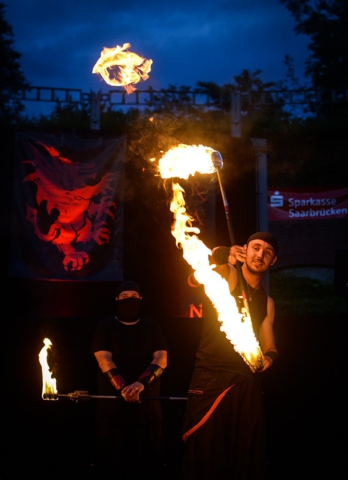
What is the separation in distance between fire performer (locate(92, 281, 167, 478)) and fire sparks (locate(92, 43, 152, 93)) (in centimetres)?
198

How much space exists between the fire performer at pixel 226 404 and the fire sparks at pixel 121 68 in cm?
247

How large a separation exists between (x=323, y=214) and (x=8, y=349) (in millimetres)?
7705

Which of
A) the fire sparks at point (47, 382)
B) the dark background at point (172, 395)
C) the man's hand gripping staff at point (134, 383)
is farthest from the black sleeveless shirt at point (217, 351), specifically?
the dark background at point (172, 395)

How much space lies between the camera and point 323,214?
12.2 metres

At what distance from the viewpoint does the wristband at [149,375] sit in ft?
17.3

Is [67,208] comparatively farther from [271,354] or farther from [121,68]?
[271,354]

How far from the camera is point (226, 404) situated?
4277 millimetres

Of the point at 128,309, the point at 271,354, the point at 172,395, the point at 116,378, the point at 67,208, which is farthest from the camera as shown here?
the point at 67,208

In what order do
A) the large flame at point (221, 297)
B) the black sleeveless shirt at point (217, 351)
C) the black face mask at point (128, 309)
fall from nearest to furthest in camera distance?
the large flame at point (221, 297) < the black sleeveless shirt at point (217, 351) < the black face mask at point (128, 309)

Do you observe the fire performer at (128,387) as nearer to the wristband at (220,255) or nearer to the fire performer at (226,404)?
the fire performer at (226,404)

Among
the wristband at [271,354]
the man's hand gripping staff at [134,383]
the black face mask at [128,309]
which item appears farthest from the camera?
the black face mask at [128,309]

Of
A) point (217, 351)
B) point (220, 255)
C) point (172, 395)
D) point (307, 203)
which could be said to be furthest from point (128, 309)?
point (307, 203)

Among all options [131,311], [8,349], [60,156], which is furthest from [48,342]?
[60,156]

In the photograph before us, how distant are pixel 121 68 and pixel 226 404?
136 inches
